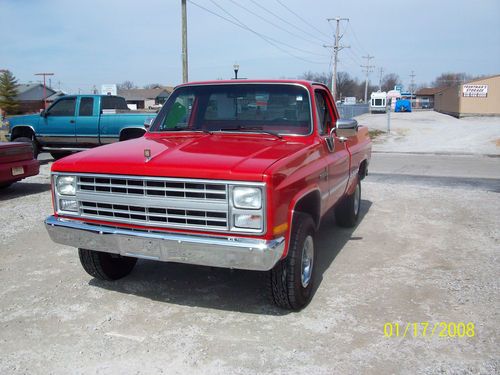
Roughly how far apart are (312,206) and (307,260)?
1.62ft

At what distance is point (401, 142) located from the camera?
72.1 feet

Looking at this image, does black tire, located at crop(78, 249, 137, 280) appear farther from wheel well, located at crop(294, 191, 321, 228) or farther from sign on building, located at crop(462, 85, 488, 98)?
sign on building, located at crop(462, 85, 488, 98)

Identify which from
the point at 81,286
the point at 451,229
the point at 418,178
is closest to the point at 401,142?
the point at 418,178

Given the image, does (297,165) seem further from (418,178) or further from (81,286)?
(418,178)

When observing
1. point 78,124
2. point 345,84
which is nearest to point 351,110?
point 78,124

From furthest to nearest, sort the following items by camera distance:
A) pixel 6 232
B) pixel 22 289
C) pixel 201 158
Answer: pixel 6 232 < pixel 22 289 < pixel 201 158

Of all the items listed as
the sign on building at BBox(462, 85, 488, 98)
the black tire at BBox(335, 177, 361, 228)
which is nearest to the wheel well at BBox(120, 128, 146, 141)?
the black tire at BBox(335, 177, 361, 228)

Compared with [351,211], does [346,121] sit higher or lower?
higher

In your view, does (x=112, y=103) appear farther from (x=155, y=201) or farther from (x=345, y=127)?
(x=155, y=201)

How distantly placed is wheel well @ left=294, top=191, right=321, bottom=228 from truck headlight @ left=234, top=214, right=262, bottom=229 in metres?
Answer: 0.82

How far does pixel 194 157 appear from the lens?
3656 millimetres

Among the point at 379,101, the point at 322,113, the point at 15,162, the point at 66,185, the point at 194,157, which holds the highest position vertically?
the point at 379,101

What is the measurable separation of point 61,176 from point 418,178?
9.18 m

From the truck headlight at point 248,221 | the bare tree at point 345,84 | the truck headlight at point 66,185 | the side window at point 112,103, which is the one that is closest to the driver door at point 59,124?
the side window at point 112,103
